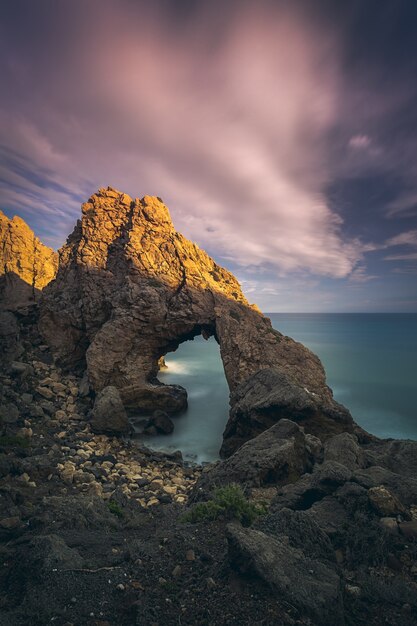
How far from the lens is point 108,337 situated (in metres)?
28.3

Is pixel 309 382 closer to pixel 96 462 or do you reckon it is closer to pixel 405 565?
pixel 96 462

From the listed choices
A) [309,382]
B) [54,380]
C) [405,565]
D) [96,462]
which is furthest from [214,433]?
[405,565]

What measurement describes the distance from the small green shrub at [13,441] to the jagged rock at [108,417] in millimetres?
5446

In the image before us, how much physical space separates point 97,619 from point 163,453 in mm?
17993

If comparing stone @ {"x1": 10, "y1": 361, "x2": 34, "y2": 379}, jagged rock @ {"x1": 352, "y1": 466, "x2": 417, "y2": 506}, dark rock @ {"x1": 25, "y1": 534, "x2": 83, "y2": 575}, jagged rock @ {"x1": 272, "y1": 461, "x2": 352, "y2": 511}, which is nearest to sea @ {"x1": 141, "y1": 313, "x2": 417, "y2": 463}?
stone @ {"x1": 10, "y1": 361, "x2": 34, "y2": 379}

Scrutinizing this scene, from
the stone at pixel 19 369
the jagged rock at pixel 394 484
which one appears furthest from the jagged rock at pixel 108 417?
the jagged rock at pixel 394 484

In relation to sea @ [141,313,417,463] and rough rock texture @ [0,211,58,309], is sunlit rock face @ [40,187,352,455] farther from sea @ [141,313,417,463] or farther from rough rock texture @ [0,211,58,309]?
rough rock texture @ [0,211,58,309]

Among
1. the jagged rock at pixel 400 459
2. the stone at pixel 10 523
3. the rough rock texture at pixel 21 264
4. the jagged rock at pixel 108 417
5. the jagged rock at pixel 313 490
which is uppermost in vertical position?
the rough rock texture at pixel 21 264

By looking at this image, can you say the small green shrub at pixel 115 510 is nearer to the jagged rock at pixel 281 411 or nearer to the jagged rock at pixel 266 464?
the jagged rock at pixel 266 464

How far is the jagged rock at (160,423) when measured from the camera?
88.0ft

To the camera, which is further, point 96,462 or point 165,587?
point 96,462

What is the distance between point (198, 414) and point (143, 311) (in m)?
13.4

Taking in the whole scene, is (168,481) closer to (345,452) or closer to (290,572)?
(345,452)

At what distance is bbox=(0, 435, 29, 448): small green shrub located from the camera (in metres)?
A: 16.6
